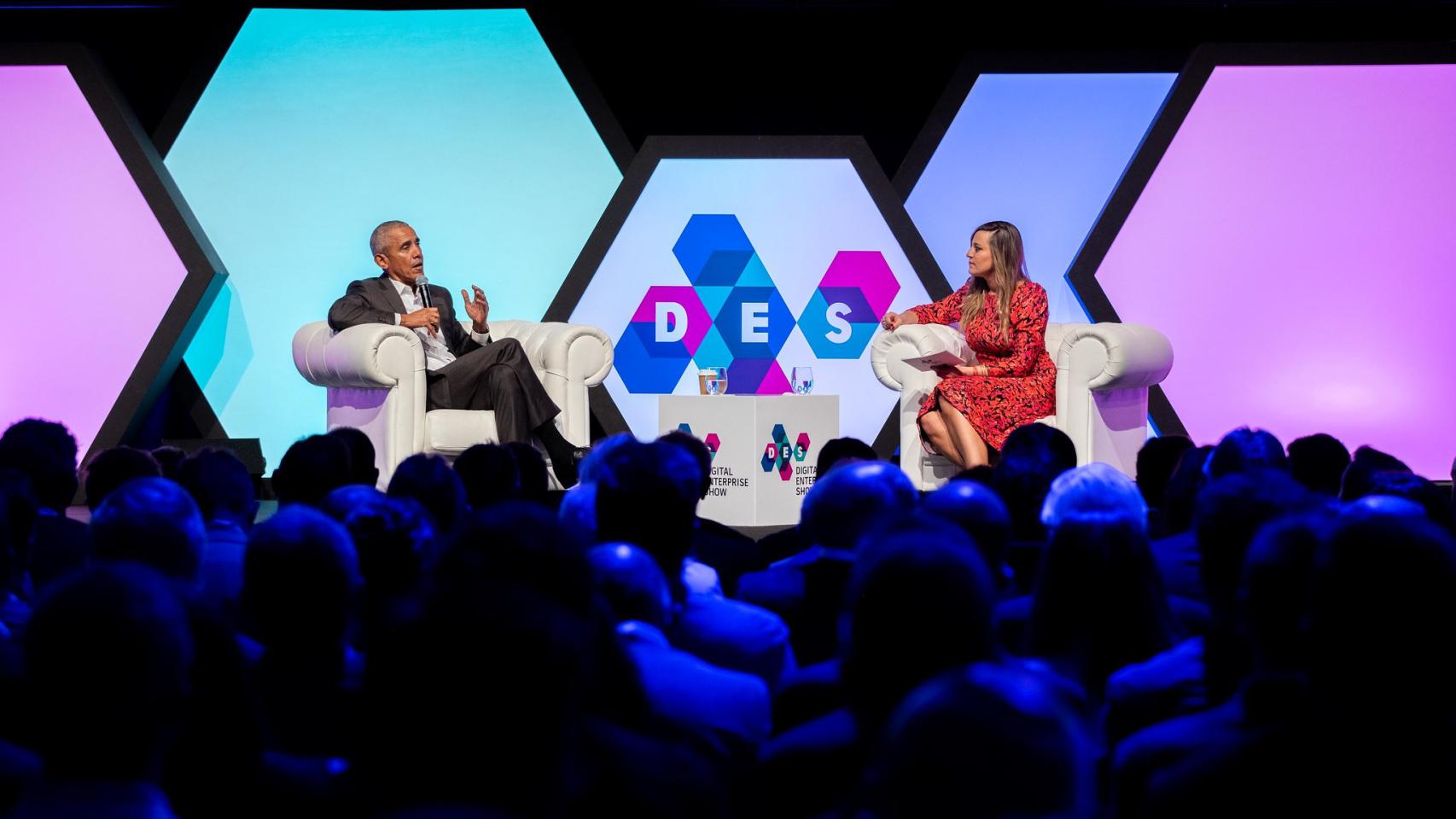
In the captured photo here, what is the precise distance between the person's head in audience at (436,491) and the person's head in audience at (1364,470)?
5.35ft

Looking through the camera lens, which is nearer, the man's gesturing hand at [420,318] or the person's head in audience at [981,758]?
the person's head in audience at [981,758]

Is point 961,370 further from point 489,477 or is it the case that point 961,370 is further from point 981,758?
point 981,758

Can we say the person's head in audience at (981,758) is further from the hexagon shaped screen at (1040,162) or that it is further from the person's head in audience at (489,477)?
the hexagon shaped screen at (1040,162)

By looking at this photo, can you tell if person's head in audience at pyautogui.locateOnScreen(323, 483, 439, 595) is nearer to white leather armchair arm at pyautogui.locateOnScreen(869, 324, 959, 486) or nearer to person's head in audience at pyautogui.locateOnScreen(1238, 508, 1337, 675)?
person's head in audience at pyautogui.locateOnScreen(1238, 508, 1337, 675)

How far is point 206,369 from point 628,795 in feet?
21.3

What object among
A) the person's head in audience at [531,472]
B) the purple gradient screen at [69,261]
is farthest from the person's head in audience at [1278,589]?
the purple gradient screen at [69,261]

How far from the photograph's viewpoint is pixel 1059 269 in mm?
7109

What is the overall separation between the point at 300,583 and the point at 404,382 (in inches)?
161

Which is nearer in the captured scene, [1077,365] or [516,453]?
[516,453]

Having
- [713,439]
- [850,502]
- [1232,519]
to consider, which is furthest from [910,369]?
[1232,519]

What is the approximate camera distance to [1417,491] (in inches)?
94.7

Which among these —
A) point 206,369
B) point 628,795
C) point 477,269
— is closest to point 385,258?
point 477,269

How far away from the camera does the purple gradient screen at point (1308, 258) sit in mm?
7027

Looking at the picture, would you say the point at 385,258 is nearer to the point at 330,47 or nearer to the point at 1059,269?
the point at 330,47
